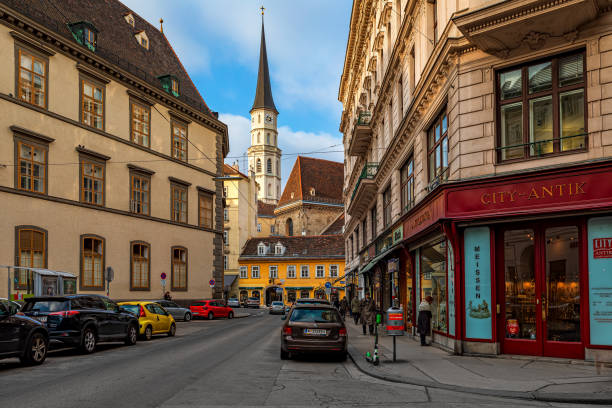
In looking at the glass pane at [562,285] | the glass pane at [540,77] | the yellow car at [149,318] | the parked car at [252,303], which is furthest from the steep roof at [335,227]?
the glass pane at [562,285]

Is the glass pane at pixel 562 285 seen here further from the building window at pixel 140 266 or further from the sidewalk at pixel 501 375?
the building window at pixel 140 266

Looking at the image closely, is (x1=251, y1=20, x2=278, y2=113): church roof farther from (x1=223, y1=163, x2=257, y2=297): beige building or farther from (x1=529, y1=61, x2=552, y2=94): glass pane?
(x1=529, y1=61, x2=552, y2=94): glass pane

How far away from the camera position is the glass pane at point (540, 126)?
13594 mm

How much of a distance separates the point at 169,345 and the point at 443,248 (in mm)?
8788

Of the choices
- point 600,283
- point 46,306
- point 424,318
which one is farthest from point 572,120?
point 46,306

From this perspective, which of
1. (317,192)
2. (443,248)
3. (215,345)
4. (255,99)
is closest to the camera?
(443,248)

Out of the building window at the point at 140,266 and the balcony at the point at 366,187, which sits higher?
the balcony at the point at 366,187

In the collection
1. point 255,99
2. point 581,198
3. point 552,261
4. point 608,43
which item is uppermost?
point 255,99

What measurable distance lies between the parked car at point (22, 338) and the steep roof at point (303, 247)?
60.9 m

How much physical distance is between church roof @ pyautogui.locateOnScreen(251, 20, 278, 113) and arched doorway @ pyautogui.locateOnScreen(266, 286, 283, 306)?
61691mm

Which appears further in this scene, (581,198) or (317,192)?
(317,192)

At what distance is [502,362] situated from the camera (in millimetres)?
12898

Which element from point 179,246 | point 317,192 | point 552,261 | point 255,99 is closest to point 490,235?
point 552,261

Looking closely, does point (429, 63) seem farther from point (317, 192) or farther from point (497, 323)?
point (317, 192)
